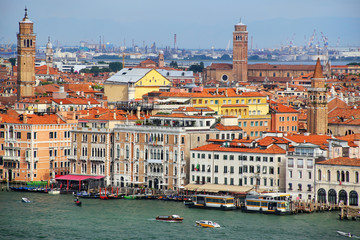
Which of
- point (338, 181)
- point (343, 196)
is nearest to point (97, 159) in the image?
point (338, 181)

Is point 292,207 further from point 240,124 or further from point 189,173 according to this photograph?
point 240,124

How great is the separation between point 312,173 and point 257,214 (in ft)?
9.58

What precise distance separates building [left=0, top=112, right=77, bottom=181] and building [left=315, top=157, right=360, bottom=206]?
51.2 ft

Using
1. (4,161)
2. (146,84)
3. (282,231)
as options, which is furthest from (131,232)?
(146,84)

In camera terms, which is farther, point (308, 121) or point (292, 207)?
point (308, 121)

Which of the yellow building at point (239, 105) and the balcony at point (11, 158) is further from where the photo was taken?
the yellow building at point (239, 105)

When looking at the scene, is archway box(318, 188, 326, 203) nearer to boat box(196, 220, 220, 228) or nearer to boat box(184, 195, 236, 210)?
boat box(184, 195, 236, 210)

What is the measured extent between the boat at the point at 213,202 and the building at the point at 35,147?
11.3 metres

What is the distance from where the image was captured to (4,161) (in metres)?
55.3

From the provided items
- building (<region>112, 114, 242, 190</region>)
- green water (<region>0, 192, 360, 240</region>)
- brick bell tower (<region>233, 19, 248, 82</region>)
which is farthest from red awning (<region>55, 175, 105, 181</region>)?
brick bell tower (<region>233, 19, 248, 82</region>)

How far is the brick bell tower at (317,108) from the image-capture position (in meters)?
59.4

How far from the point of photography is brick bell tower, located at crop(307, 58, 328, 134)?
59438 mm

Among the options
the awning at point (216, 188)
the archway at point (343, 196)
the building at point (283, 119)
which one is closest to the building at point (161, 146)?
the awning at point (216, 188)

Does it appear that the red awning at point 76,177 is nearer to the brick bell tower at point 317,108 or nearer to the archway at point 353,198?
the archway at point 353,198
